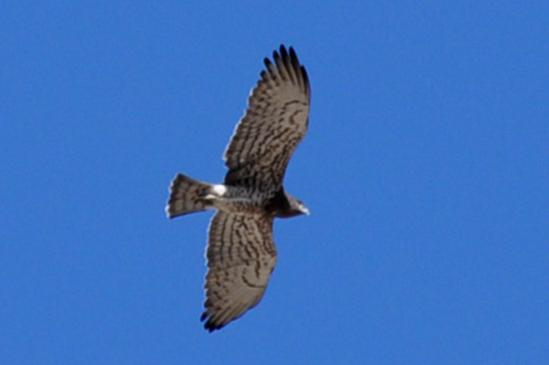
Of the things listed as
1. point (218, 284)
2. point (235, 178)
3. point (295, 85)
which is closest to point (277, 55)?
point (295, 85)

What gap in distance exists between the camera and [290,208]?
17.3m

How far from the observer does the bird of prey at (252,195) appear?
1678cm

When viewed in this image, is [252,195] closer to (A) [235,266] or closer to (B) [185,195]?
(B) [185,195]

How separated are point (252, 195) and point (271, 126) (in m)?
0.80

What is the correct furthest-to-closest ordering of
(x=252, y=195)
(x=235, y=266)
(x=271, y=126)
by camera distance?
(x=235, y=266) → (x=252, y=195) → (x=271, y=126)

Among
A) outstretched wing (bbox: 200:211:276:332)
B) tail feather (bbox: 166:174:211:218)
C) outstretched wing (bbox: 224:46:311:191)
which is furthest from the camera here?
outstretched wing (bbox: 200:211:276:332)

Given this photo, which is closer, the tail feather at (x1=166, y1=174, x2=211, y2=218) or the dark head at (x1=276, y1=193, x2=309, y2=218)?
the tail feather at (x1=166, y1=174, x2=211, y2=218)

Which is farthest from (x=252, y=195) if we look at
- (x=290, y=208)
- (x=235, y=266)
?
(x=235, y=266)

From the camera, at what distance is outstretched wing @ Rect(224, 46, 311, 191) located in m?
16.8

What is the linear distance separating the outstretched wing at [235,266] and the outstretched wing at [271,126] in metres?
0.59

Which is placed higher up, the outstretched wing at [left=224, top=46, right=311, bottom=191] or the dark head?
the outstretched wing at [left=224, top=46, right=311, bottom=191]

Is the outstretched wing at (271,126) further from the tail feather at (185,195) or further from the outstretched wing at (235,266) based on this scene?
the outstretched wing at (235,266)

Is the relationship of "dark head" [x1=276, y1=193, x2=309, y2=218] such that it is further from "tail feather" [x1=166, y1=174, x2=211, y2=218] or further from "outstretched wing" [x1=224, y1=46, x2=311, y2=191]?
"tail feather" [x1=166, y1=174, x2=211, y2=218]

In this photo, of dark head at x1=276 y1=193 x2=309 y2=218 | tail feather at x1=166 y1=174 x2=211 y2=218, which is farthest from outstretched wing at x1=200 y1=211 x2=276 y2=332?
tail feather at x1=166 y1=174 x2=211 y2=218
